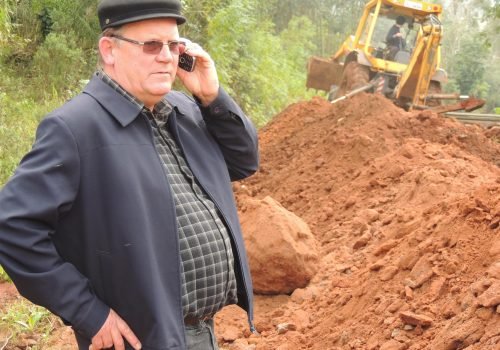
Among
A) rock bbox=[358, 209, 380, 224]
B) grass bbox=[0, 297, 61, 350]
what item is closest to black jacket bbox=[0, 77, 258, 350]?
grass bbox=[0, 297, 61, 350]

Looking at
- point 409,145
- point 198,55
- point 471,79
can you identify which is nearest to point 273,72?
point 409,145

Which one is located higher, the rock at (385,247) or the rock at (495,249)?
the rock at (495,249)

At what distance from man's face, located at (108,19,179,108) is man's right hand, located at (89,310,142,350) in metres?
0.74

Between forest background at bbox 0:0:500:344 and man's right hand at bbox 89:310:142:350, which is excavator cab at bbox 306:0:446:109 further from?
man's right hand at bbox 89:310:142:350

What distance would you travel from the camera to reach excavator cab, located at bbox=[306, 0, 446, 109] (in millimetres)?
12812

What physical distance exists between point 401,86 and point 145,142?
11273 mm

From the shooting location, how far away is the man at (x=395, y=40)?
48.0ft

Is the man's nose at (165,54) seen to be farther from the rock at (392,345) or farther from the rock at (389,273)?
the rock at (389,273)

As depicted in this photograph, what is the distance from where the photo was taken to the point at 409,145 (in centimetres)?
786

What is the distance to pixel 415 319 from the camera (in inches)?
138

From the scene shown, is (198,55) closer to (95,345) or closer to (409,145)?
(95,345)

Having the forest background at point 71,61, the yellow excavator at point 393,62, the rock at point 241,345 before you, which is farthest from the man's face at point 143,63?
the yellow excavator at point 393,62

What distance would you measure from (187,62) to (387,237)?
10.9 feet

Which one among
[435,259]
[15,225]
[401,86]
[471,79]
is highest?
[15,225]
